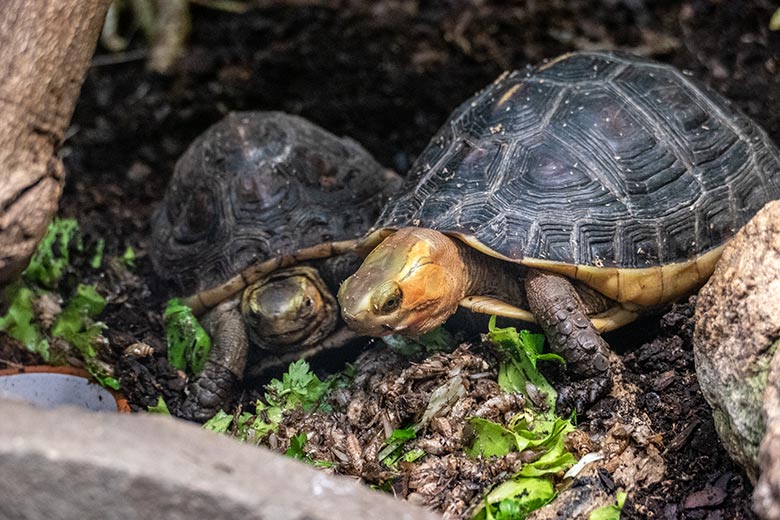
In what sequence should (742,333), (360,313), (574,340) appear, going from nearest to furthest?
(742,333) → (360,313) → (574,340)

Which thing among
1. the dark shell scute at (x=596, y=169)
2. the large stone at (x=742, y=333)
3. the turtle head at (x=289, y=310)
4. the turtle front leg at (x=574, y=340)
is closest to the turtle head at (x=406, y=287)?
the dark shell scute at (x=596, y=169)

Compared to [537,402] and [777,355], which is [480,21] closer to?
[537,402]

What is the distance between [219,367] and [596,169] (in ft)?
7.43

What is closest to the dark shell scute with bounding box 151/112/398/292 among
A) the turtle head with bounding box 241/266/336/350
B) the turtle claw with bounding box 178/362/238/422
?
the turtle head with bounding box 241/266/336/350

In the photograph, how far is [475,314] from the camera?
13.7 feet

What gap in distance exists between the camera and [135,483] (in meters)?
2.28

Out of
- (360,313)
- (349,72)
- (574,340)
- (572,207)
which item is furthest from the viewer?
(349,72)

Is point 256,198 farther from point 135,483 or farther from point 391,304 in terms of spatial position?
point 135,483

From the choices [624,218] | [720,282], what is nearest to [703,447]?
[720,282]

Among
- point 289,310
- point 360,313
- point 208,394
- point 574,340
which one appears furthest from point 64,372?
point 574,340

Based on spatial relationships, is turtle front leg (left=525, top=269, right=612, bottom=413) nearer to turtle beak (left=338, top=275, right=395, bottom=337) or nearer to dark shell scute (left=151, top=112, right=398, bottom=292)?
turtle beak (left=338, top=275, right=395, bottom=337)

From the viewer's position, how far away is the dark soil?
20.1 ft

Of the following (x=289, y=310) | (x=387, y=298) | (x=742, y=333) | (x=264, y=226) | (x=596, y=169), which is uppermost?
(x=742, y=333)

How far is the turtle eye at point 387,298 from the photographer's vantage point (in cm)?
369
